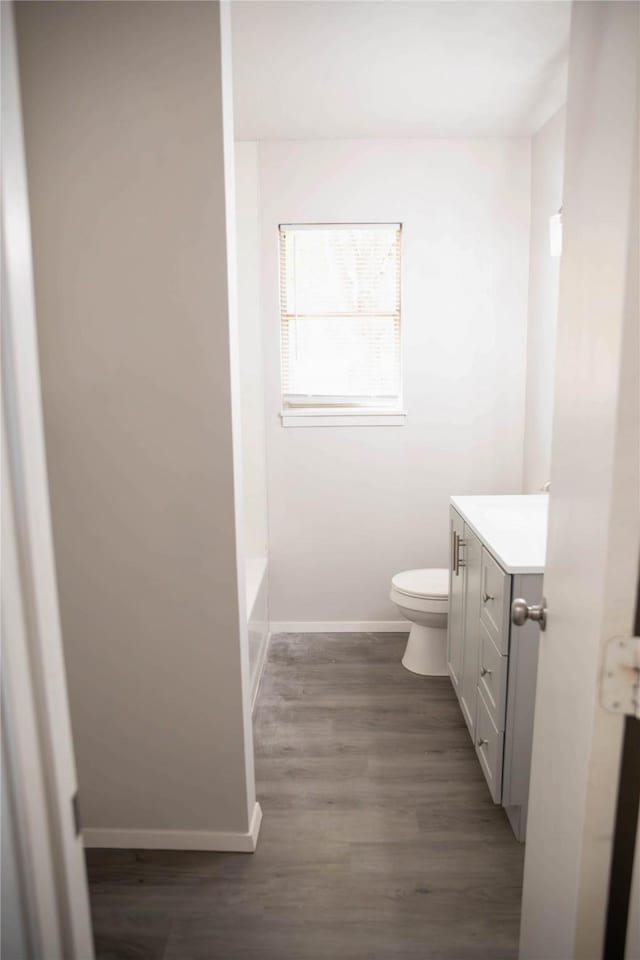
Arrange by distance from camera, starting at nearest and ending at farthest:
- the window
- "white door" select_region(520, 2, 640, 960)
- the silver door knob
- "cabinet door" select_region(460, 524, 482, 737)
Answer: "white door" select_region(520, 2, 640, 960) < the silver door knob < "cabinet door" select_region(460, 524, 482, 737) < the window

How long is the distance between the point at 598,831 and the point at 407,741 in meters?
1.79

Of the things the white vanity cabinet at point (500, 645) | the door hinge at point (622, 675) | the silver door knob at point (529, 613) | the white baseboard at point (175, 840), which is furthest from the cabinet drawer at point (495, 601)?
the door hinge at point (622, 675)

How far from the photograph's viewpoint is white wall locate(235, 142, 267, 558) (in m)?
3.42

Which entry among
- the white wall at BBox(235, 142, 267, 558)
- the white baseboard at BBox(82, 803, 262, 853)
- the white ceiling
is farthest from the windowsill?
the white baseboard at BBox(82, 803, 262, 853)

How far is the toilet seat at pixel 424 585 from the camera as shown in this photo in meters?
3.09

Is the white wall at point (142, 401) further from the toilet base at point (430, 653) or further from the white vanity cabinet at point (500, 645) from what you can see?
the toilet base at point (430, 653)

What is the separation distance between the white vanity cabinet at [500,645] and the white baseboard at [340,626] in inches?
43.2

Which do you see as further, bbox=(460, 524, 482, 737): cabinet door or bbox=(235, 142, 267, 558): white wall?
bbox=(235, 142, 267, 558): white wall

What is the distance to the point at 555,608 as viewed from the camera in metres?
1.15

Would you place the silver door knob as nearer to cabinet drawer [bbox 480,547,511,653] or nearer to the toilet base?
cabinet drawer [bbox 480,547,511,653]

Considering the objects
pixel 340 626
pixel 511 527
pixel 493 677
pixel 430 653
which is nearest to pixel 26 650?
pixel 493 677

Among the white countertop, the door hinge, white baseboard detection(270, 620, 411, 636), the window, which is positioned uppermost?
the window

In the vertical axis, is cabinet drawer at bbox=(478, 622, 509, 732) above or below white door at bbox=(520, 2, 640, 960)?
below

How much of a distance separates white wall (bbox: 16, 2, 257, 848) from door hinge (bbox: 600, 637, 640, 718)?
1205mm
